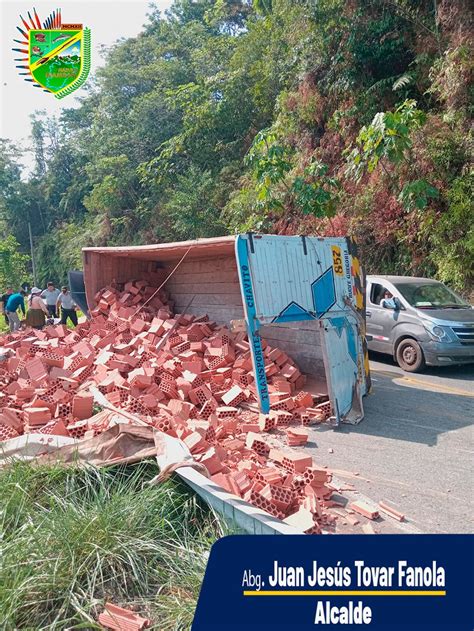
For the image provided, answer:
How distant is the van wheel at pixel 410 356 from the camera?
9.23m

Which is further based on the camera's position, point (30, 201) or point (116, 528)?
point (30, 201)

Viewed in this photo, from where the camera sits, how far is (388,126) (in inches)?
457

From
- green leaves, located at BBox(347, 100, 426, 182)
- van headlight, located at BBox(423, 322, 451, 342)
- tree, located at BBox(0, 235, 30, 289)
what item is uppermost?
green leaves, located at BBox(347, 100, 426, 182)

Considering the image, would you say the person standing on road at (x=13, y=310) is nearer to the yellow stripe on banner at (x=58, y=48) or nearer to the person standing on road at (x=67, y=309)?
the person standing on road at (x=67, y=309)

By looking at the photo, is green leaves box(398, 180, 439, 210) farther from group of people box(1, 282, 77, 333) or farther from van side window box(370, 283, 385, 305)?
group of people box(1, 282, 77, 333)

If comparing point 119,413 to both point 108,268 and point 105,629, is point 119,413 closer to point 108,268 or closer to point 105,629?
point 105,629

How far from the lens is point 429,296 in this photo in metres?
9.98

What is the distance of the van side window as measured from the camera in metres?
10.4

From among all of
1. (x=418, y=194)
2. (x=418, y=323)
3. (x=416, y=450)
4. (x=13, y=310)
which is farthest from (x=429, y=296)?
(x=13, y=310)

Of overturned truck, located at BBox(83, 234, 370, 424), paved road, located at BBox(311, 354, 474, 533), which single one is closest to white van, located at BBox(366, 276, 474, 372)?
paved road, located at BBox(311, 354, 474, 533)

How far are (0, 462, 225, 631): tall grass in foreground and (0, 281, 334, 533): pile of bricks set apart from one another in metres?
0.73

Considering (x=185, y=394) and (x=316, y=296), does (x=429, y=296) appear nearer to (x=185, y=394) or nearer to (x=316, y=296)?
(x=316, y=296)

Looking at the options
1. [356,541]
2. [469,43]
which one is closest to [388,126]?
[469,43]

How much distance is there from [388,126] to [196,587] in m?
11.2
